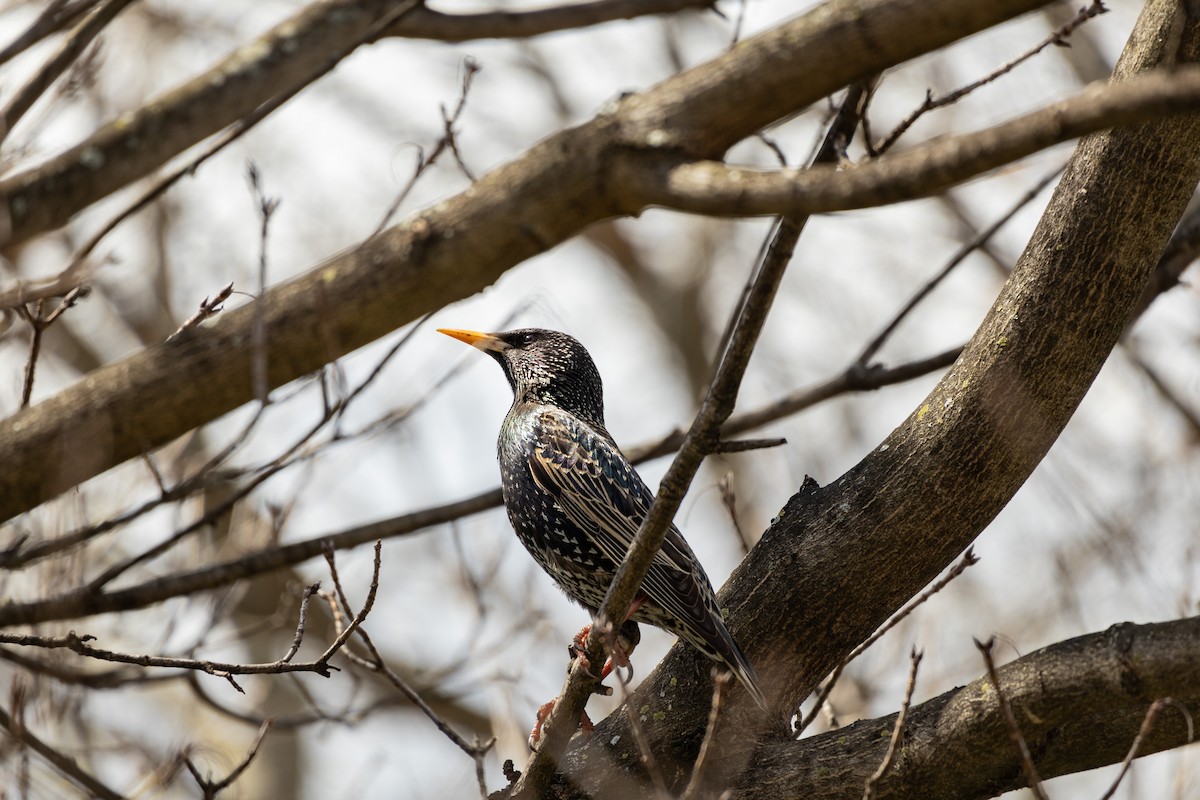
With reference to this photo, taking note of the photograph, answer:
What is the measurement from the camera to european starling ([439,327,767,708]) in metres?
3.58

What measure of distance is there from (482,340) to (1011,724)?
2.92 meters

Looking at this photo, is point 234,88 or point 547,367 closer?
point 234,88

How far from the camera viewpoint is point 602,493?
13.4 ft

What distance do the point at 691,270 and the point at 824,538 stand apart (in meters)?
9.38

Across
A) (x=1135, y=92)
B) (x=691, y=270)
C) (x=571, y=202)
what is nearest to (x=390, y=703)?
(x=571, y=202)

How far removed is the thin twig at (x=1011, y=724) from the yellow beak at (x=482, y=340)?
272cm

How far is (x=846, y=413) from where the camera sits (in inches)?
406

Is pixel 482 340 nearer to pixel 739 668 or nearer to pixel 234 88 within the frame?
pixel 234 88

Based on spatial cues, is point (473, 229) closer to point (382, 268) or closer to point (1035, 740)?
point (382, 268)

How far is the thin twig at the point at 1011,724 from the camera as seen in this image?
234cm

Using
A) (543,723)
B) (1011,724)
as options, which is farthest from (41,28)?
(1011,724)

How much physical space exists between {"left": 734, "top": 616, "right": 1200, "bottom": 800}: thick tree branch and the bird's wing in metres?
0.74

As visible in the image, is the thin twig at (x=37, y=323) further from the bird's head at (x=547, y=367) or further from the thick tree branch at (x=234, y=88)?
the bird's head at (x=547, y=367)

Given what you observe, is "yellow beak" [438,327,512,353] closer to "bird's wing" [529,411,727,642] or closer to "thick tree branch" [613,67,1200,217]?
"bird's wing" [529,411,727,642]
